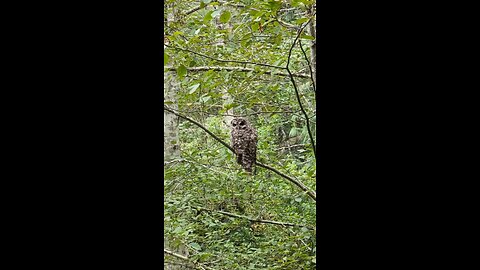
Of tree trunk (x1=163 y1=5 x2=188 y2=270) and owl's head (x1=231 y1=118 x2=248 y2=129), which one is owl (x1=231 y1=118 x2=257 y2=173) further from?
tree trunk (x1=163 y1=5 x2=188 y2=270)

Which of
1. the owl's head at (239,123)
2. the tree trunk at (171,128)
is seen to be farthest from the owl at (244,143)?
the tree trunk at (171,128)

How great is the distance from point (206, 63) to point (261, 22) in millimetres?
567

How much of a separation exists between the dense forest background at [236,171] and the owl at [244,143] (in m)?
0.06

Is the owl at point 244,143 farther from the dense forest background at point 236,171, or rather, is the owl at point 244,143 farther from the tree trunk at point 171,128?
the tree trunk at point 171,128

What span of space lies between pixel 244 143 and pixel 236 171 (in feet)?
0.85

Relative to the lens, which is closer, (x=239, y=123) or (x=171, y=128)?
(x=239, y=123)

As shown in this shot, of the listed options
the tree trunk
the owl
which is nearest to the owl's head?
the owl

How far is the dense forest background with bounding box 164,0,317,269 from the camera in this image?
2.84 meters

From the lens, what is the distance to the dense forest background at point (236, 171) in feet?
9.31

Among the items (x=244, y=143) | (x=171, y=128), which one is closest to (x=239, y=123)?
(x=244, y=143)

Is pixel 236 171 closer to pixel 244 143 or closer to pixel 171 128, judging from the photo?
pixel 244 143

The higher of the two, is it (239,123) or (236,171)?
(239,123)

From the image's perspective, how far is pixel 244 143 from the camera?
2.94 m
